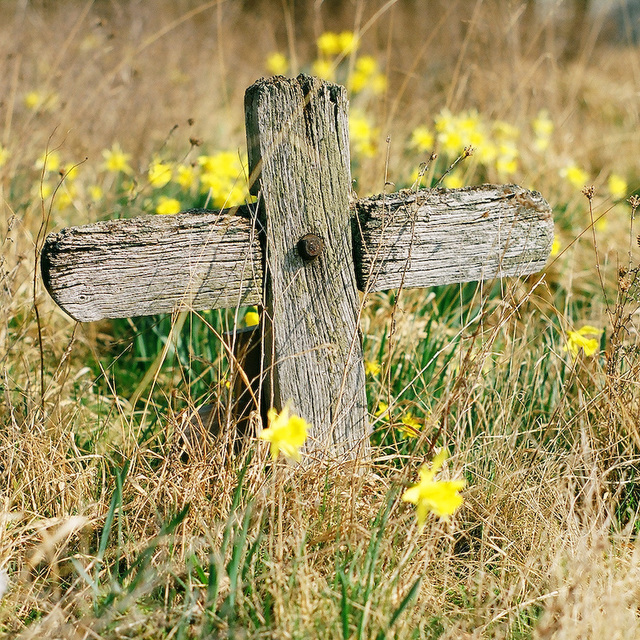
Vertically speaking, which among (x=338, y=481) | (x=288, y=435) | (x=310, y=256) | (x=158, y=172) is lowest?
(x=338, y=481)

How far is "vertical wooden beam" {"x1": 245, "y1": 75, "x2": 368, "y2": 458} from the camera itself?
154 cm

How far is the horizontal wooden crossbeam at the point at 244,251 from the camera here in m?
1.43

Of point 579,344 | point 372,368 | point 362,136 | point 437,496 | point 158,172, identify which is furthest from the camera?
point 362,136

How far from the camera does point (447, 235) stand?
1.71 meters

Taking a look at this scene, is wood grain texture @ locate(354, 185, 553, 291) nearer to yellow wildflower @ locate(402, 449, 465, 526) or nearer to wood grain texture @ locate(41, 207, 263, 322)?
wood grain texture @ locate(41, 207, 263, 322)

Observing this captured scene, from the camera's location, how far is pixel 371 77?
18.1 ft

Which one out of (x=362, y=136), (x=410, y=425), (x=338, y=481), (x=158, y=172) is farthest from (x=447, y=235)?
(x=362, y=136)

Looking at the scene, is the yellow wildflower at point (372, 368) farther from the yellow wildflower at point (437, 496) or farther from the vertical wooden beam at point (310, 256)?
the yellow wildflower at point (437, 496)

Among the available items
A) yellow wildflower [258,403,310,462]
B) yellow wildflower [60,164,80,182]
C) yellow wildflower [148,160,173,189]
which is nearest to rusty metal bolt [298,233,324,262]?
yellow wildflower [258,403,310,462]

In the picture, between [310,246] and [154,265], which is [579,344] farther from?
[154,265]

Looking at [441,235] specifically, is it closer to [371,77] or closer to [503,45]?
[503,45]

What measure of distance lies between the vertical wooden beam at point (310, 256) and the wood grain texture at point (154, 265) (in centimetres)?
7

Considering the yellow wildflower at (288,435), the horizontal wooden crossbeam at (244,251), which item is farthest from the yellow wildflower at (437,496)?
the horizontal wooden crossbeam at (244,251)

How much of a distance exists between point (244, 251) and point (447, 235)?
529 mm
